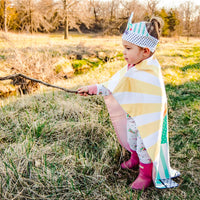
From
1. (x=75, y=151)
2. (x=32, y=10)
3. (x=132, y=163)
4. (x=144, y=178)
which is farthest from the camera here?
(x=32, y=10)

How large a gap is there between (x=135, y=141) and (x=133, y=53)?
88 centimetres

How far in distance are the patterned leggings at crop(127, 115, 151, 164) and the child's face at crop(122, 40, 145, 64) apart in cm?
56

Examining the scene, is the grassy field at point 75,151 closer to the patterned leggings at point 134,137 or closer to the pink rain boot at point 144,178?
the pink rain boot at point 144,178

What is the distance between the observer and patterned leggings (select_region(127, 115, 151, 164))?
1875 mm

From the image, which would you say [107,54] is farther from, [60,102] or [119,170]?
[119,170]

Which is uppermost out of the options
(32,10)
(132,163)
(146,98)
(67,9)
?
(67,9)

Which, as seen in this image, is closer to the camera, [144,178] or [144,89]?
[144,89]

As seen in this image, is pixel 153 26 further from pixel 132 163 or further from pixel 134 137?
pixel 132 163

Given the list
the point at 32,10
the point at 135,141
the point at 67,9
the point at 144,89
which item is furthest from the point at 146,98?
the point at 32,10

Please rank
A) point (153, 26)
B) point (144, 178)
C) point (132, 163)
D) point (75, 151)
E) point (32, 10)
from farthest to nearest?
point (32, 10)
point (75, 151)
point (132, 163)
point (144, 178)
point (153, 26)

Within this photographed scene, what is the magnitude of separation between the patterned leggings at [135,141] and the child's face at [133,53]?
1.83 feet

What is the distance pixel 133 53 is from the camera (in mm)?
1735

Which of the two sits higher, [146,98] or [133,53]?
[133,53]

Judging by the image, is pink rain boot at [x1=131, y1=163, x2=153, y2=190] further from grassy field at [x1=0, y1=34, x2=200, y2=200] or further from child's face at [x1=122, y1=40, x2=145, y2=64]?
child's face at [x1=122, y1=40, x2=145, y2=64]
